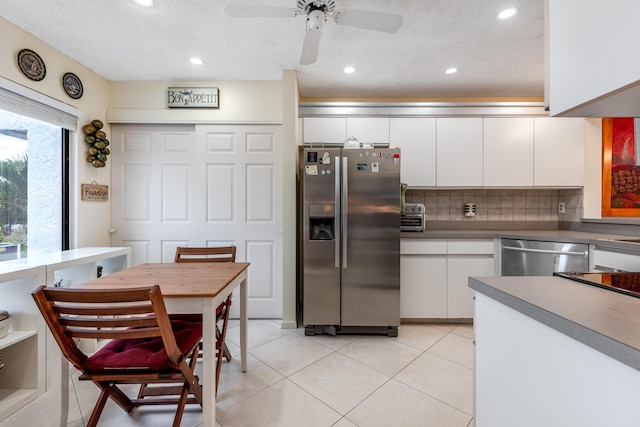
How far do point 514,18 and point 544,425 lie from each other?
2328 millimetres

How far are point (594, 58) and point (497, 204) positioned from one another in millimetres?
2824

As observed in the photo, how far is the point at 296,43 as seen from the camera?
2139 millimetres

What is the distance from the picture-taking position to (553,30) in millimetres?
795

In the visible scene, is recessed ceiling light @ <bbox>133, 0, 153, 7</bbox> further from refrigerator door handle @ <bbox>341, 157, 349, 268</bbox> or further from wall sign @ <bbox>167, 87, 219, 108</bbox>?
refrigerator door handle @ <bbox>341, 157, 349, 268</bbox>

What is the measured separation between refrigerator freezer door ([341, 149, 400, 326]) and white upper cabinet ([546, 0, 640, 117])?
61.6 inches

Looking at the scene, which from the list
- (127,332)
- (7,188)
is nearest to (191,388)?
(127,332)

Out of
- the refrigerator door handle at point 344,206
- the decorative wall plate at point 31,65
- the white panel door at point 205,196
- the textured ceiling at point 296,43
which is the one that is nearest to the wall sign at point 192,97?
the textured ceiling at point 296,43

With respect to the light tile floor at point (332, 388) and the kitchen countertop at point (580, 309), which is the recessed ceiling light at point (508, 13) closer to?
the kitchen countertop at point (580, 309)

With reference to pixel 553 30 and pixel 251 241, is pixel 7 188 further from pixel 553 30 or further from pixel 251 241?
pixel 553 30

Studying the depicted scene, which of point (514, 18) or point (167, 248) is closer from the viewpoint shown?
point (514, 18)

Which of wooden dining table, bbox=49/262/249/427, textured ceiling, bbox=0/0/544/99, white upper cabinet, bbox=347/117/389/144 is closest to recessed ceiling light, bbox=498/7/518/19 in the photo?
textured ceiling, bbox=0/0/544/99

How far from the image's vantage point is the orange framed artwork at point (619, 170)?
8.73 feet

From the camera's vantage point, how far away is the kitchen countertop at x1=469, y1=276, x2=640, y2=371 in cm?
51

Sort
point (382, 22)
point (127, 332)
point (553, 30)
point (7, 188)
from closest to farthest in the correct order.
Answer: point (553, 30), point (127, 332), point (382, 22), point (7, 188)
